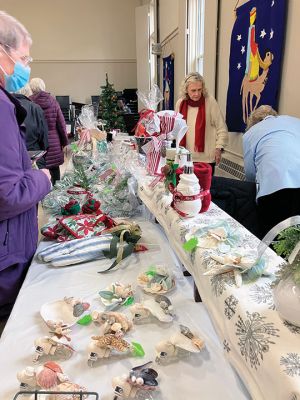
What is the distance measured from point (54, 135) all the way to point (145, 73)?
19.0ft

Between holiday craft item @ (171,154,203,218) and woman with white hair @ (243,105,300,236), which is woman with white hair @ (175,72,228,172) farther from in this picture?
holiday craft item @ (171,154,203,218)

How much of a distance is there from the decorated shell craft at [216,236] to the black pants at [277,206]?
0.94 metres

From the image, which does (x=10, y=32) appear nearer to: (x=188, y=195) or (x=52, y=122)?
(x=188, y=195)

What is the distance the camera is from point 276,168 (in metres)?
1.91

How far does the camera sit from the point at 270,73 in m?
2.84

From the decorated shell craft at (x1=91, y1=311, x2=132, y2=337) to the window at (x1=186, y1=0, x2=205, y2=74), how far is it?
15.9ft

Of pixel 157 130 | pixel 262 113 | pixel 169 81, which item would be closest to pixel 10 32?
pixel 157 130

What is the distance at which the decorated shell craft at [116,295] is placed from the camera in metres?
1.15

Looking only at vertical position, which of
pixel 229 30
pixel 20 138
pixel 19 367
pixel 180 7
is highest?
pixel 180 7

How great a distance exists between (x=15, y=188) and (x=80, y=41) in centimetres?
979

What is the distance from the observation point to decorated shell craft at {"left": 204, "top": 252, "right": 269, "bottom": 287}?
86 cm

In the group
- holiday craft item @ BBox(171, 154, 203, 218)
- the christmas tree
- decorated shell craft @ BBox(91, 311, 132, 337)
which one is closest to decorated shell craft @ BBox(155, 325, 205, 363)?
decorated shell craft @ BBox(91, 311, 132, 337)

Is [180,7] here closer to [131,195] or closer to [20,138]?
[131,195]

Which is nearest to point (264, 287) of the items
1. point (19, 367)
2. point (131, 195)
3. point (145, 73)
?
point (19, 367)
